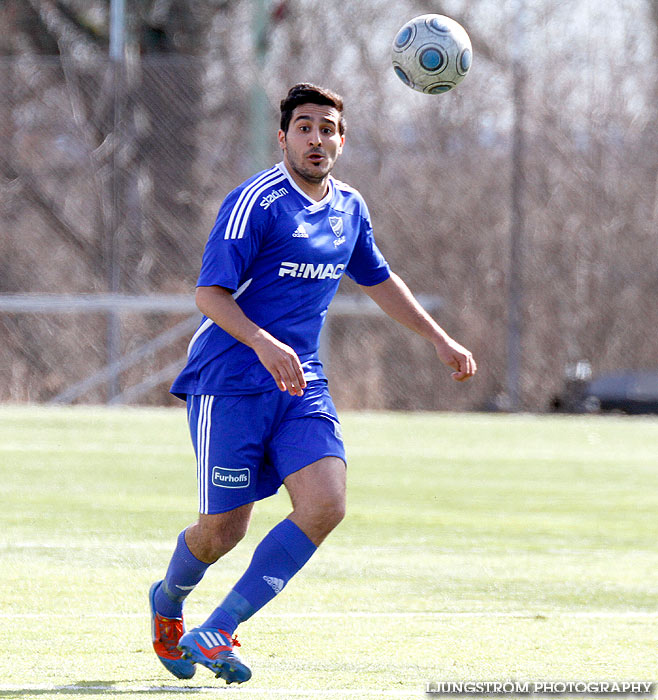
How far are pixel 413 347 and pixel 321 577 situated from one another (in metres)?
16.6

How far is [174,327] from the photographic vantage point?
24312 mm

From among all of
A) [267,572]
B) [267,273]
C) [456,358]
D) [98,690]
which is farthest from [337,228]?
[98,690]

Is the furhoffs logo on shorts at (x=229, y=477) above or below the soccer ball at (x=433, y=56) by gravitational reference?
below

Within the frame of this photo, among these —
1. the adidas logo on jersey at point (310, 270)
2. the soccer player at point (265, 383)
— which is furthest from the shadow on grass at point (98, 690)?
the adidas logo on jersey at point (310, 270)

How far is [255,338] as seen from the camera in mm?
5070

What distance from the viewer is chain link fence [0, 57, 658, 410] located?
79.6 feet

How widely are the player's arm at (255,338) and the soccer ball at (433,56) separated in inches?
79.9

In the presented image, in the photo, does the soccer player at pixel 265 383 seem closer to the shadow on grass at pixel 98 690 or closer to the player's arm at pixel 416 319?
the shadow on grass at pixel 98 690

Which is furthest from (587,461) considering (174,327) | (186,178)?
(186,178)

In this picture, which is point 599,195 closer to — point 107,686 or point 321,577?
point 321,577

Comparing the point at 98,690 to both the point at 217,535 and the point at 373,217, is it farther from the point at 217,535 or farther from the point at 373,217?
the point at 373,217

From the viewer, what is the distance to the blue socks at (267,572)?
5.20 m

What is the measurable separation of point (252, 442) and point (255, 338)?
0.42 meters

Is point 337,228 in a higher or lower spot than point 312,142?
lower
